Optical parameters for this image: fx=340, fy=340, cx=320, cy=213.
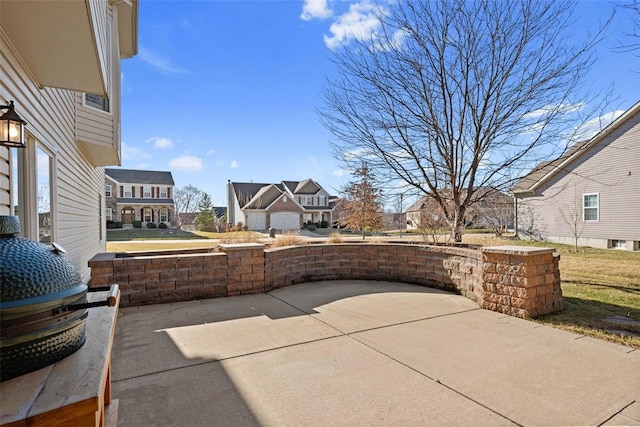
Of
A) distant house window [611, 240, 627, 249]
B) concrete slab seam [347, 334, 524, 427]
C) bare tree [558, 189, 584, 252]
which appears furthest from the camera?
bare tree [558, 189, 584, 252]

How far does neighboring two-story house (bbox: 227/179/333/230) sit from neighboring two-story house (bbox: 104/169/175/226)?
22.8ft

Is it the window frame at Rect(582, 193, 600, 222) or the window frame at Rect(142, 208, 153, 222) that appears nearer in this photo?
the window frame at Rect(582, 193, 600, 222)

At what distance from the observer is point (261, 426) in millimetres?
2314

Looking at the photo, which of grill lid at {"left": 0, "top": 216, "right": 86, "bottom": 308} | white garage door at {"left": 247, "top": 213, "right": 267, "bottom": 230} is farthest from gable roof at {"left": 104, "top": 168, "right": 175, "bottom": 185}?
grill lid at {"left": 0, "top": 216, "right": 86, "bottom": 308}

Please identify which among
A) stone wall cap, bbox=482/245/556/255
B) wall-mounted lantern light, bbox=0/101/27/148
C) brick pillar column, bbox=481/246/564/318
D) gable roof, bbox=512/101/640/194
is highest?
gable roof, bbox=512/101/640/194

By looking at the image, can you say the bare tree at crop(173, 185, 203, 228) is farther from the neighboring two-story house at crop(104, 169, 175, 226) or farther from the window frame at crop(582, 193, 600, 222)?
the window frame at crop(582, 193, 600, 222)

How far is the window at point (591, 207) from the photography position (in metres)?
15.2

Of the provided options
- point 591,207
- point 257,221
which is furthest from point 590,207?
point 257,221

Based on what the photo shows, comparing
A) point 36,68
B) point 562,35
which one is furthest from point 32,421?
point 562,35

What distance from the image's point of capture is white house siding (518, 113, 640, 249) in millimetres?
13766

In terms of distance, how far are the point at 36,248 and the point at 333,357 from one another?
2742 millimetres

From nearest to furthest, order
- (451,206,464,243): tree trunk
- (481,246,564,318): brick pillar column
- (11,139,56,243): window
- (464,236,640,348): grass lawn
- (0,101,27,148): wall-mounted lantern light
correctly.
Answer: (0,101,27,148): wall-mounted lantern light
(11,139,56,243): window
(464,236,640,348): grass lawn
(481,246,564,318): brick pillar column
(451,206,464,243): tree trunk

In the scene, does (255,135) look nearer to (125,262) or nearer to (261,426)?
(125,262)

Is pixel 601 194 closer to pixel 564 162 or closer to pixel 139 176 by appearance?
pixel 564 162
